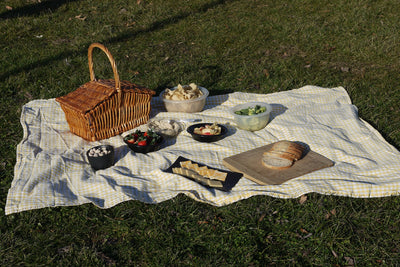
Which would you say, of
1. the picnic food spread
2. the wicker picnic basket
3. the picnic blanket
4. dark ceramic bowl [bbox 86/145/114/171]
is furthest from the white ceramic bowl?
dark ceramic bowl [bbox 86/145/114/171]

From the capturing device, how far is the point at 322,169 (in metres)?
4.54

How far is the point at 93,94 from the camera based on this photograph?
525 centimetres

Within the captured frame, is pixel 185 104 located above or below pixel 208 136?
above

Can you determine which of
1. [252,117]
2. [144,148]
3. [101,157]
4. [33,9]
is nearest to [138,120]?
[144,148]

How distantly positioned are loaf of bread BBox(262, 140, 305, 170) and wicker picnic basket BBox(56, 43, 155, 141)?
1913 mm

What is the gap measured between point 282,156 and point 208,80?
3.15 meters

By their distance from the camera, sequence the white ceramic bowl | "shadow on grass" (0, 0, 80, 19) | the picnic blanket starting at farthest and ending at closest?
"shadow on grass" (0, 0, 80, 19) < the white ceramic bowl < the picnic blanket

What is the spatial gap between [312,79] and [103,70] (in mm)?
3766

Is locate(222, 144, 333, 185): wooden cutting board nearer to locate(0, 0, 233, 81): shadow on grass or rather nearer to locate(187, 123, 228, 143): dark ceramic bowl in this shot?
locate(187, 123, 228, 143): dark ceramic bowl

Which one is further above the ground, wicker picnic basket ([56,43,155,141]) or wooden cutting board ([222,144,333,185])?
wicker picnic basket ([56,43,155,141])

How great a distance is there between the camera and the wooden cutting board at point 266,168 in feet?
14.3

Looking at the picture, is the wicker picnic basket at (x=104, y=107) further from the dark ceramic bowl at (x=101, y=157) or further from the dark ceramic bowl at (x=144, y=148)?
the dark ceramic bowl at (x=101, y=157)

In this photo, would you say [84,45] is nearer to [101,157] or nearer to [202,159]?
[101,157]

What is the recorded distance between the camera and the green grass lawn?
3518 millimetres
